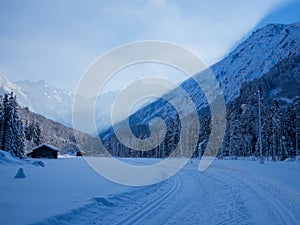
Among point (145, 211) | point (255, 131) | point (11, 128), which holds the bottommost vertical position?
point (145, 211)

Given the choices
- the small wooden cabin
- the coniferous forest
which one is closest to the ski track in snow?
the coniferous forest

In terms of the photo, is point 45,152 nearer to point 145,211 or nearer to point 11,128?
point 11,128

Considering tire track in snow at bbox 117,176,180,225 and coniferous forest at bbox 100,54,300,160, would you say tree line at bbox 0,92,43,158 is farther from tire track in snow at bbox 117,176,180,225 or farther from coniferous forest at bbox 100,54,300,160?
tire track in snow at bbox 117,176,180,225

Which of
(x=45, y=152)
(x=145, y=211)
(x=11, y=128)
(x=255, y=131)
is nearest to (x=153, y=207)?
(x=145, y=211)

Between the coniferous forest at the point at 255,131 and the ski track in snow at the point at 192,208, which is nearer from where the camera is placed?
the ski track in snow at the point at 192,208

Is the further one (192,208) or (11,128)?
(11,128)

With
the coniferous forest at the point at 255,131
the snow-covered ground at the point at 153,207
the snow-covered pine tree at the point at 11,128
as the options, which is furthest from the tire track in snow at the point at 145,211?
the snow-covered pine tree at the point at 11,128

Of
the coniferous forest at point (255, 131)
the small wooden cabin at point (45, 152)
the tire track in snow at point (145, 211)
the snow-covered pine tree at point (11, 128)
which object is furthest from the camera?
the small wooden cabin at point (45, 152)

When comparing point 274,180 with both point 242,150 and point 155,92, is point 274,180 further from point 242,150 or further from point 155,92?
point 242,150

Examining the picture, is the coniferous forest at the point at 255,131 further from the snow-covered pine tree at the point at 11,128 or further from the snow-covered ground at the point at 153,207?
the snow-covered pine tree at the point at 11,128

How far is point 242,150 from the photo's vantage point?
63562 millimetres

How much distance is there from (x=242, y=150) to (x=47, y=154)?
146 ft

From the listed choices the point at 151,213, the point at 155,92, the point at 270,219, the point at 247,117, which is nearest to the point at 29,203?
the point at 151,213

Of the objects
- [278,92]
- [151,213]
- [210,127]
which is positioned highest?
[278,92]
